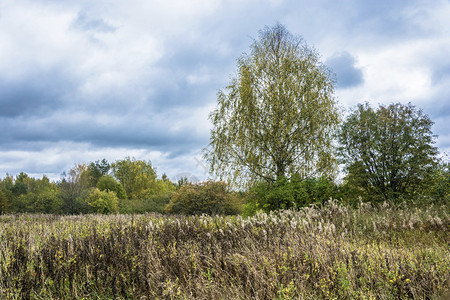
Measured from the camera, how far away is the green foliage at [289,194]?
1238 cm

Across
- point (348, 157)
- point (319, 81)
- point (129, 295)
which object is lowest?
point (129, 295)

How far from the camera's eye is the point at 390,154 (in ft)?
45.4

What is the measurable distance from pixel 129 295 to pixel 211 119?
39.0 feet

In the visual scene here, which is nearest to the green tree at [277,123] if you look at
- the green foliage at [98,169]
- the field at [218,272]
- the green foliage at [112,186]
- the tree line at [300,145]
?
the tree line at [300,145]

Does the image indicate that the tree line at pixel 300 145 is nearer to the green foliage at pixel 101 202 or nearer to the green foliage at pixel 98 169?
the green foliage at pixel 101 202

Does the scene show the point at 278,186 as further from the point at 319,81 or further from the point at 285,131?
the point at 319,81

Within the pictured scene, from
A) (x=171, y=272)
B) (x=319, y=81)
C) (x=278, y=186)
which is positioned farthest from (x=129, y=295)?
(x=319, y=81)

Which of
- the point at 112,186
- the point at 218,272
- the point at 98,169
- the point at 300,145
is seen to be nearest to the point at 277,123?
the point at 300,145

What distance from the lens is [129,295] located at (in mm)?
4836

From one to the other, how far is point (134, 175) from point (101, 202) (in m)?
18.6

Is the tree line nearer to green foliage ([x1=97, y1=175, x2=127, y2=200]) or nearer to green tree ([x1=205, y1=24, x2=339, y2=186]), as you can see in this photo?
green tree ([x1=205, y1=24, x2=339, y2=186])

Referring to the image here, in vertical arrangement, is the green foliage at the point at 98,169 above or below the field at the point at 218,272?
above

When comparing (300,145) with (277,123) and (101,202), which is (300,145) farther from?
(101,202)

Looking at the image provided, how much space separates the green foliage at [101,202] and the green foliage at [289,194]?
36.1ft
